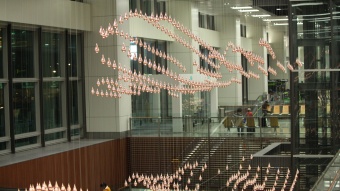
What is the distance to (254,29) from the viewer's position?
1639 inches

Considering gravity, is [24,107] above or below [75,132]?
above

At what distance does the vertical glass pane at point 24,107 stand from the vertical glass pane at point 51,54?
2.93 ft

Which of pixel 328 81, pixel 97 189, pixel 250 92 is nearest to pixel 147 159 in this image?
pixel 97 189

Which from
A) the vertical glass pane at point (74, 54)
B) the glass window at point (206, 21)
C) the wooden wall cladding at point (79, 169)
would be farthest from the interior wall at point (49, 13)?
the glass window at point (206, 21)

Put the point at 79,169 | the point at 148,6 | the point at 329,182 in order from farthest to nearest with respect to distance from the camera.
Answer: the point at 148,6, the point at 79,169, the point at 329,182

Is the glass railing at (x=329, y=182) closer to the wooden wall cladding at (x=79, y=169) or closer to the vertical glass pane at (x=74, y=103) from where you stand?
the wooden wall cladding at (x=79, y=169)

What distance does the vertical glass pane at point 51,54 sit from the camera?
20.1m

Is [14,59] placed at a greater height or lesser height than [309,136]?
greater

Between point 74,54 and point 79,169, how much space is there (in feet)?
13.7

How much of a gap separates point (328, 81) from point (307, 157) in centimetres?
198

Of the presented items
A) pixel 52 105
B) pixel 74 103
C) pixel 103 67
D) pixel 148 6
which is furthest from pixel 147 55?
pixel 52 105

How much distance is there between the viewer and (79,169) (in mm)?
19406

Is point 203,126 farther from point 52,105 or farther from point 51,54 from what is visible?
point 51,54

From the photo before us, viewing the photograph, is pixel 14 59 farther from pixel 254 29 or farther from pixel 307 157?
pixel 254 29
